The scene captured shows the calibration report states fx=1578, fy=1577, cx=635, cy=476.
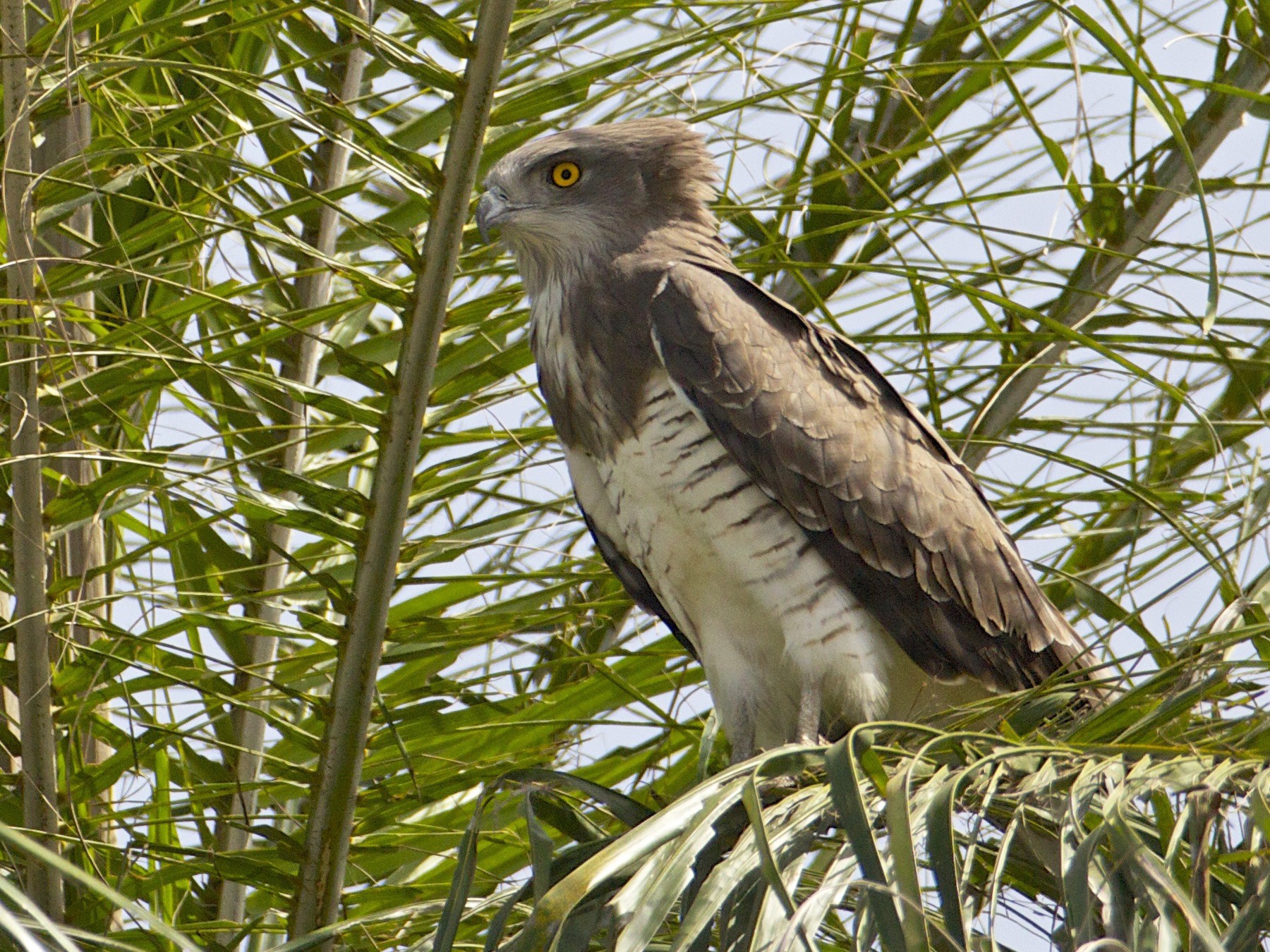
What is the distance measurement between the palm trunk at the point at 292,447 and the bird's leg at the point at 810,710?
131 centimetres

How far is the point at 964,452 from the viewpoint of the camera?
179 inches

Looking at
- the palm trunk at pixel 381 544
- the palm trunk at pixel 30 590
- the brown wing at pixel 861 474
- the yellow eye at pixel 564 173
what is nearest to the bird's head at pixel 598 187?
the yellow eye at pixel 564 173

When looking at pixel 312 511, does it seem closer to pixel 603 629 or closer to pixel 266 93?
pixel 266 93

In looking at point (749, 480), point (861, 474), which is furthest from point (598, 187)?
point (861, 474)

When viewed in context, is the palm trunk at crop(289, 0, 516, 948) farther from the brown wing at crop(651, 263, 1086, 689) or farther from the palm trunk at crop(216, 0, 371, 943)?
the brown wing at crop(651, 263, 1086, 689)

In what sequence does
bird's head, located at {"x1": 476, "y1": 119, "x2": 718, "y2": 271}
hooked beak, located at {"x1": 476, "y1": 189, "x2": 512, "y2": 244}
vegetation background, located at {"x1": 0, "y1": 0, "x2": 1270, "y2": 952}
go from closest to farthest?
vegetation background, located at {"x1": 0, "y1": 0, "x2": 1270, "y2": 952} → hooked beak, located at {"x1": 476, "y1": 189, "x2": 512, "y2": 244} → bird's head, located at {"x1": 476, "y1": 119, "x2": 718, "y2": 271}

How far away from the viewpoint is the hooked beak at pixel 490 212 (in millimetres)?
4062

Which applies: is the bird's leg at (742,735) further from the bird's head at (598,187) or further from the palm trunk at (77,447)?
the palm trunk at (77,447)

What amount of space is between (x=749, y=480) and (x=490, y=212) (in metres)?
0.97

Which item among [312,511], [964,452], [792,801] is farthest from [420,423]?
[964,452]

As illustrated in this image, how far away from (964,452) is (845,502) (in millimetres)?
686

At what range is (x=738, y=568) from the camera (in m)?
4.02

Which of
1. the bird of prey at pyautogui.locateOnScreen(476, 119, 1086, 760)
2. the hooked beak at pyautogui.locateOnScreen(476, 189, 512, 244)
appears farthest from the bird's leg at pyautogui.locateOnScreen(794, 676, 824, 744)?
the hooked beak at pyautogui.locateOnScreen(476, 189, 512, 244)

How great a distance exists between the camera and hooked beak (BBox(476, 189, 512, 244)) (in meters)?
4.06
